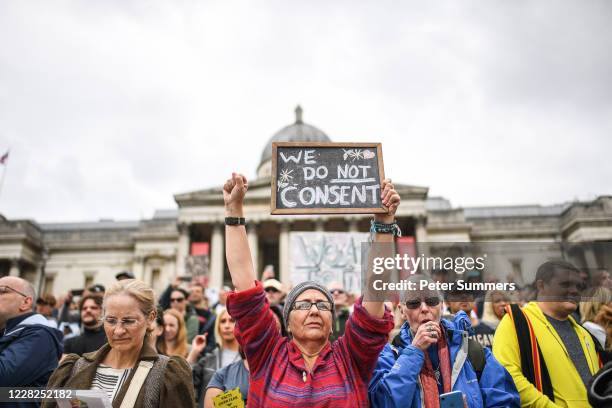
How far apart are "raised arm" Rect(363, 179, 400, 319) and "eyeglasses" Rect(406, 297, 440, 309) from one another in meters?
0.49

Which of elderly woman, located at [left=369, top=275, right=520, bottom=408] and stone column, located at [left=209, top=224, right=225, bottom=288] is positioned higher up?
stone column, located at [left=209, top=224, right=225, bottom=288]

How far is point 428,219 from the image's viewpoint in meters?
39.6

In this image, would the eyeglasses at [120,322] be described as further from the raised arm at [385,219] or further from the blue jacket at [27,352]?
the raised arm at [385,219]

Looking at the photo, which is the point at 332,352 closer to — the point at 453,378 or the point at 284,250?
the point at 453,378

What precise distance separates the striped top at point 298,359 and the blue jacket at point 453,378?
0.70 ft

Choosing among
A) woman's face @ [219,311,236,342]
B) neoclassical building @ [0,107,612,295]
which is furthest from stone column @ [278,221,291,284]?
woman's face @ [219,311,236,342]

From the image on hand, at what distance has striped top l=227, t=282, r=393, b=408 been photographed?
2.87m

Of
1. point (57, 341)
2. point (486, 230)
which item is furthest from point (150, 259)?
point (57, 341)

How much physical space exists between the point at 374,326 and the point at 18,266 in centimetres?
4565

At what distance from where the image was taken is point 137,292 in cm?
329

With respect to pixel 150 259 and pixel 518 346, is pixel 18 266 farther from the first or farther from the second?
pixel 518 346

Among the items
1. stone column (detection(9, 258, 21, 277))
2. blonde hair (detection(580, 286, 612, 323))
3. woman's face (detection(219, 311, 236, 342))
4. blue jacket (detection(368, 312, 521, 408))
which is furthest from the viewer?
stone column (detection(9, 258, 21, 277))

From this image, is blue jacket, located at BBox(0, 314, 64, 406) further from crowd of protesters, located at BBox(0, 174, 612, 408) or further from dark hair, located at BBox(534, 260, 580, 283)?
dark hair, located at BBox(534, 260, 580, 283)

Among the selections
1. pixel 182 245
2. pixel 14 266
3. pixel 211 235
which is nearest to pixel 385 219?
pixel 182 245
